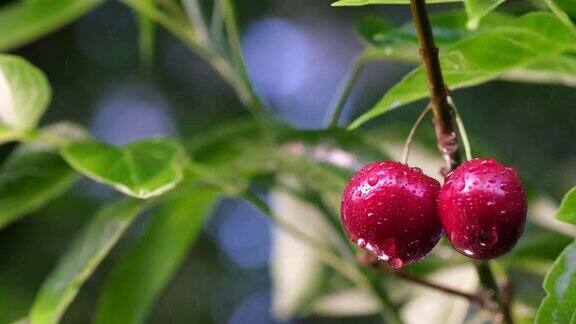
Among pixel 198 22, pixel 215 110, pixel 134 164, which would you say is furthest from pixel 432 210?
pixel 215 110

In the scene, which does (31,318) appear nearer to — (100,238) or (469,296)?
(100,238)

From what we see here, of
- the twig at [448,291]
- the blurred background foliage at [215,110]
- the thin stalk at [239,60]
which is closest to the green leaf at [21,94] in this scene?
the thin stalk at [239,60]

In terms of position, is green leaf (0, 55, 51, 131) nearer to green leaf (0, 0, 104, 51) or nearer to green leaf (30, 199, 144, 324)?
green leaf (30, 199, 144, 324)

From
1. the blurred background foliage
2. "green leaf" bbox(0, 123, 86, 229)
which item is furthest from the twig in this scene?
the blurred background foliage

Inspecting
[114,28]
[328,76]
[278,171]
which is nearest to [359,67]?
[278,171]

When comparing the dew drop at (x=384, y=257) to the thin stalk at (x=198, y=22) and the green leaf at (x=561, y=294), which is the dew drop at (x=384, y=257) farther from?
the thin stalk at (x=198, y=22)

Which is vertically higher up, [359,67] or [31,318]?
[359,67]
